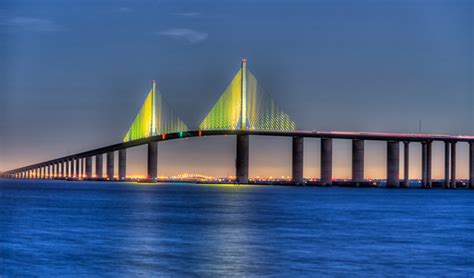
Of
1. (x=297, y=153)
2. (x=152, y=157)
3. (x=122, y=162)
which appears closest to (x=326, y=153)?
(x=297, y=153)

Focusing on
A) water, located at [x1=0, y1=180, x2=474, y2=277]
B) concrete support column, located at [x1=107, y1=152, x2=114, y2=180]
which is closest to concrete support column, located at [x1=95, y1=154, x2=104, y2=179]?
concrete support column, located at [x1=107, y1=152, x2=114, y2=180]

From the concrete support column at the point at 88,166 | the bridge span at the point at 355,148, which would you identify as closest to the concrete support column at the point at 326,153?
the bridge span at the point at 355,148

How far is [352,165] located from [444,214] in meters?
60.4

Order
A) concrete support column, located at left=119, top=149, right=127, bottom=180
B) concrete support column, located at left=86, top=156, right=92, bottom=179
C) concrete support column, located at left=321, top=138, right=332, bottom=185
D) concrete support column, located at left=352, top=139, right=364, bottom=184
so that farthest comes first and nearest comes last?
concrete support column, located at left=86, top=156, right=92, bottom=179, concrete support column, located at left=119, top=149, right=127, bottom=180, concrete support column, located at left=352, top=139, right=364, bottom=184, concrete support column, located at left=321, top=138, right=332, bottom=185

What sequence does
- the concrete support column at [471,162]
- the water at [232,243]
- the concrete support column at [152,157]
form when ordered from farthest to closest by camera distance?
the concrete support column at [152,157] < the concrete support column at [471,162] < the water at [232,243]

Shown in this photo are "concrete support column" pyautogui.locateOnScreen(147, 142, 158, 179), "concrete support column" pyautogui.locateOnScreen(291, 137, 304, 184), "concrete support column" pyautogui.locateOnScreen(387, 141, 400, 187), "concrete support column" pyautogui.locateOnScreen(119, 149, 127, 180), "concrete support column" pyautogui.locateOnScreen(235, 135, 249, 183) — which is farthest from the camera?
"concrete support column" pyautogui.locateOnScreen(119, 149, 127, 180)

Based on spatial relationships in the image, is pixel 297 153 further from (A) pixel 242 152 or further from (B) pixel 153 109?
(B) pixel 153 109

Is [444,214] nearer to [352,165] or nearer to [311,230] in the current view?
[311,230]

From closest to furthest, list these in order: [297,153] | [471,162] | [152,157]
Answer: [297,153], [471,162], [152,157]

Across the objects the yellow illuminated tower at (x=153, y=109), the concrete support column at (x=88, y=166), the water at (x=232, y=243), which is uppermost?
the yellow illuminated tower at (x=153, y=109)

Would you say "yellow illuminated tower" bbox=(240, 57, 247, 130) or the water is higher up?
"yellow illuminated tower" bbox=(240, 57, 247, 130)

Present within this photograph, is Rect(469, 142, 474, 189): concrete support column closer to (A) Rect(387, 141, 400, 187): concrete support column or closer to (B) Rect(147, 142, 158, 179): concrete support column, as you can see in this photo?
(A) Rect(387, 141, 400, 187): concrete support column

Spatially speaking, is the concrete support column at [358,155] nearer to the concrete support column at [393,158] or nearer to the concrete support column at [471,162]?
the concrete support column at [393,158]

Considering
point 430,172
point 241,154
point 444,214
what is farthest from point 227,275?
point 430,172
